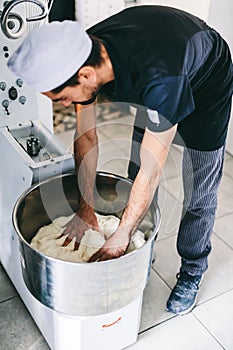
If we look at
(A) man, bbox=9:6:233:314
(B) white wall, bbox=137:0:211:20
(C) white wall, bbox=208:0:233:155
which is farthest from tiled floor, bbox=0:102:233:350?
(B) white wall, bbox=137:0:211:20

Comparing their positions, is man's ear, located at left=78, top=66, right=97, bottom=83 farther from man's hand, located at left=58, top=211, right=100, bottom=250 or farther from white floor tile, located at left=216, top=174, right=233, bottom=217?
white floor tile, located at left=216, top=174, right=233, bottom=217

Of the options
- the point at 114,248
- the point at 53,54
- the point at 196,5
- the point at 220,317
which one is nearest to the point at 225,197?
the point at 220,317

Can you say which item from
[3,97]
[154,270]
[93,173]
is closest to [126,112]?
[93,173]

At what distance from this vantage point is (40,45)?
2.88 feet

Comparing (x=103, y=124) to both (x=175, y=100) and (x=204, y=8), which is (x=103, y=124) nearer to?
(x=175, y=100)

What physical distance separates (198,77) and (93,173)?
364 mm

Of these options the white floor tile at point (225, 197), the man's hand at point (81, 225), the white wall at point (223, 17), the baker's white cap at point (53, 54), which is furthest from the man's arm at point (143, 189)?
the white wall at point (223, 17)

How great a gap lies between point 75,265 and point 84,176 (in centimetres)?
30

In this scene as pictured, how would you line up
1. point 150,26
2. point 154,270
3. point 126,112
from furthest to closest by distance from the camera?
point 154,270 < point 126,112 < point 150,26

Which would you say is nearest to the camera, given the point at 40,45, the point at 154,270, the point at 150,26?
the point at 40,45

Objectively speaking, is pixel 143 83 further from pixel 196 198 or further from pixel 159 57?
pixel 196 198

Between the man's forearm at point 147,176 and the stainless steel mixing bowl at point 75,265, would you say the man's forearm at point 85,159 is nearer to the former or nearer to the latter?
the stainless steel mixing bowl at point 75,265

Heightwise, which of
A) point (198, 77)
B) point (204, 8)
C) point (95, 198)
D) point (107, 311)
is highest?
point (198, 77)

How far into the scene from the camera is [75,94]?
0.94 m
